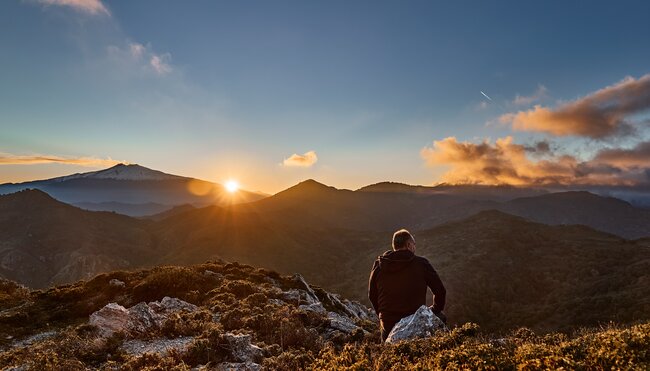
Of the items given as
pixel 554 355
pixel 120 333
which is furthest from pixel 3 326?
pixel 554 355

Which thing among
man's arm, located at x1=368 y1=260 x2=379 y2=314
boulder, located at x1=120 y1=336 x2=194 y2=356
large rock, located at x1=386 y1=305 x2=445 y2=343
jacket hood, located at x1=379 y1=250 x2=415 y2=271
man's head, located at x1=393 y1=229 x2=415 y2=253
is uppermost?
man's head, located at x1=393 y1=229 x2=415 y2=253

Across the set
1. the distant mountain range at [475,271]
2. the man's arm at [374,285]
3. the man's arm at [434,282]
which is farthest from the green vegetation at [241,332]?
the distant mountain range at [475,271]

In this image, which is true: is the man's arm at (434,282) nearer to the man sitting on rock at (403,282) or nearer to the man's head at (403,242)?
the man sitting on rock at (403,282)

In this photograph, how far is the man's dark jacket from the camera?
9539mm

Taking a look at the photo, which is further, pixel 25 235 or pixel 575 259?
pixel 575 259

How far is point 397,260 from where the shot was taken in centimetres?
963

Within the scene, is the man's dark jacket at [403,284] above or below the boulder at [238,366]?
above

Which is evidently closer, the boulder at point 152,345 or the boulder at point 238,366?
the boulder at point 238,366

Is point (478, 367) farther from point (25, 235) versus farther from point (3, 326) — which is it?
point (25, 235)

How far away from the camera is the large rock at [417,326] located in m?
9.09

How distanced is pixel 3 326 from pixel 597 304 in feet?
509

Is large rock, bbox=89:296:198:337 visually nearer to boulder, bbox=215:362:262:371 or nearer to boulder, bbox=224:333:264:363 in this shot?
boulder, bbox=224:333:264:363

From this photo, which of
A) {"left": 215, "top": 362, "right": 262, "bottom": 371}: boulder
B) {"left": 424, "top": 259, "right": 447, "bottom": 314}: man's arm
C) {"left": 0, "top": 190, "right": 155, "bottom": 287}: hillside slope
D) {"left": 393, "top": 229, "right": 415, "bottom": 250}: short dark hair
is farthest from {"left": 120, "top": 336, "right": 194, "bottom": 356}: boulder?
{"left": 0, "top": 190, "right": 155, "bottom": 287}: hillside slope

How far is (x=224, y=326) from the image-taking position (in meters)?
14.5
